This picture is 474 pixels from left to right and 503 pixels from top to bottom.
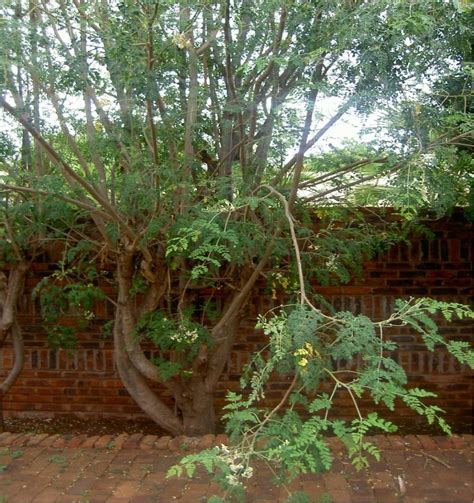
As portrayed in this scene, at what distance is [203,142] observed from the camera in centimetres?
501

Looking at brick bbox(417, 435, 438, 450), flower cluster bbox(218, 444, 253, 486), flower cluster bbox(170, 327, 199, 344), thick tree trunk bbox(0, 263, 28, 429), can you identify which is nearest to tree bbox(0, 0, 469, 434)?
flower cluster bbox(170, 327, 199, 344)

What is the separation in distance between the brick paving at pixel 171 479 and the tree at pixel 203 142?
22.0 inches

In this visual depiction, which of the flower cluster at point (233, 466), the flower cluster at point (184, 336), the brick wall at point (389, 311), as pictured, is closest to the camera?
the flower cluster at point (233, 466)

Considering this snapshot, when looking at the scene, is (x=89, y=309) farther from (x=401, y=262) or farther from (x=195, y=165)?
(x=401, y=262)

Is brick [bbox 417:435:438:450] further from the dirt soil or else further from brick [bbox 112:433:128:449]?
brick [bbox 112:433:128:449]

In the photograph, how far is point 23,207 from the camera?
202 inches

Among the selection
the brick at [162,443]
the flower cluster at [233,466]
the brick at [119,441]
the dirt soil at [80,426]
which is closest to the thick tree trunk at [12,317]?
the dirt soil at [80,426]

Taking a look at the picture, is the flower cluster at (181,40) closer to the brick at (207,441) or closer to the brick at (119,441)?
the brick at (207,441)

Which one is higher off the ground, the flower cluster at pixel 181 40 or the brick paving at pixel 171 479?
the flower cluster at pixel 181 40

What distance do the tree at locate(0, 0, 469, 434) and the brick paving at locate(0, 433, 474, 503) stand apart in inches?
22.0

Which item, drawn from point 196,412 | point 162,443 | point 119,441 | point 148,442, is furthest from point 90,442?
point 196,412

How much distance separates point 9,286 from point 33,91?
172cm

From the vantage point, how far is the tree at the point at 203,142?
4078mm

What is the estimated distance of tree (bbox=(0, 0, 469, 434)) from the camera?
4.08 metres
